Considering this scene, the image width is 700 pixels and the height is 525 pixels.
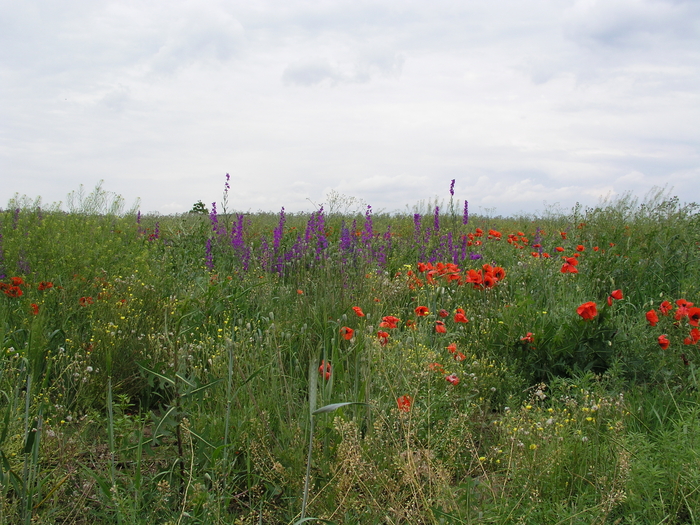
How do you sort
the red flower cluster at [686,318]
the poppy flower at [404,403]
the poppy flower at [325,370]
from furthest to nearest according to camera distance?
the red flower cluster at [686,318]
the poppy flower at [325,370]
the poppy flower at [404,403]

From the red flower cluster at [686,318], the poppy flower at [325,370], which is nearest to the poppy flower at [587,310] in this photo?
the red flower cluster at [686,318]

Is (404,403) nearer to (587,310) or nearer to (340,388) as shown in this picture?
(340,388)

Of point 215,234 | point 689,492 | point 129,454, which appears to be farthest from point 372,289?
point 215,234

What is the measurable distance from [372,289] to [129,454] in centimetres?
217

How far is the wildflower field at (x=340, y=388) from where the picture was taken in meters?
1.81

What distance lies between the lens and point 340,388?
2.57 meters

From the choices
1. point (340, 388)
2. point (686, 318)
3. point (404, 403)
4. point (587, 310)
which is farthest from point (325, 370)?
point (686, 318)

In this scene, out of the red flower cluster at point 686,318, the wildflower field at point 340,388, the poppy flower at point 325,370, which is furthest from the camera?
the red flower cluster at point 686,318

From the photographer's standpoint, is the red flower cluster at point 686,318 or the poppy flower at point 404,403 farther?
the red flower cluster at point 686,318

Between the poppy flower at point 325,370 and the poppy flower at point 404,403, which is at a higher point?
the poppy flower at point 325,370

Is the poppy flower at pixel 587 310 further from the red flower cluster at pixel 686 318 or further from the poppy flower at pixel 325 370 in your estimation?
the poppy flower at pixel 325 370

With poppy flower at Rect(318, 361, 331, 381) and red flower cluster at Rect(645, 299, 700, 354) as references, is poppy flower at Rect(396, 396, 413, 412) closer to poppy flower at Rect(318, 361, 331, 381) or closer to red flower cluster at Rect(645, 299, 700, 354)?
poppy flower at Rect(318, 361, 331, 381)

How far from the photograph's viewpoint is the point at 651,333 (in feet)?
10.9

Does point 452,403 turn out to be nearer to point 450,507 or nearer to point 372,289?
point 450,507
